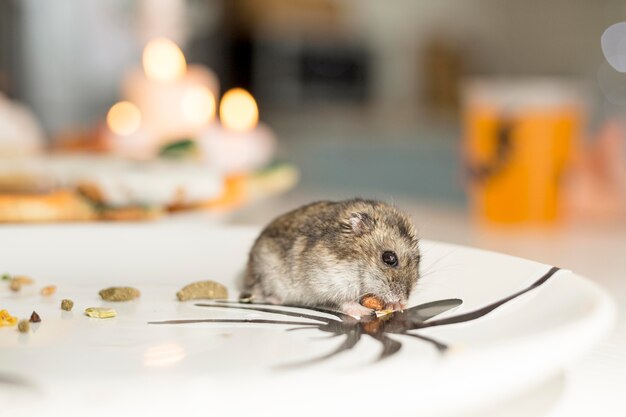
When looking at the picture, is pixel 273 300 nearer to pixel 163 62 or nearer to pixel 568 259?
pixel 568 259

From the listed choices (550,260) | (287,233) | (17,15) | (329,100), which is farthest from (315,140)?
(287,233)

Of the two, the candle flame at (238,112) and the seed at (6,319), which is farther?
the candle flame at (238,112)

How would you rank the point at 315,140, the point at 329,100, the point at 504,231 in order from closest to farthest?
1. the point at 504,231
2. the point at 315,140
3. the point at 329,100

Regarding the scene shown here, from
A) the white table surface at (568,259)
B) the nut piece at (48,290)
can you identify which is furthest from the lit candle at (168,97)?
the nut piece at (48,290)

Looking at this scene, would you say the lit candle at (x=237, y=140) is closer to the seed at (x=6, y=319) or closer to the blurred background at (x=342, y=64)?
the seed at (x=6, y=319)

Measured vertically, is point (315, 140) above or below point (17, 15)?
below

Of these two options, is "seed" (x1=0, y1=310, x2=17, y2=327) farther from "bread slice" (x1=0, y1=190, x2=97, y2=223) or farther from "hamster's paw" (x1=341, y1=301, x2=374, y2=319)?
"bread slice" (x1=0, y1=190, x2=97, y2=223)

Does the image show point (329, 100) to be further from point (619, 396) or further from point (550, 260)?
point (619, 396)
